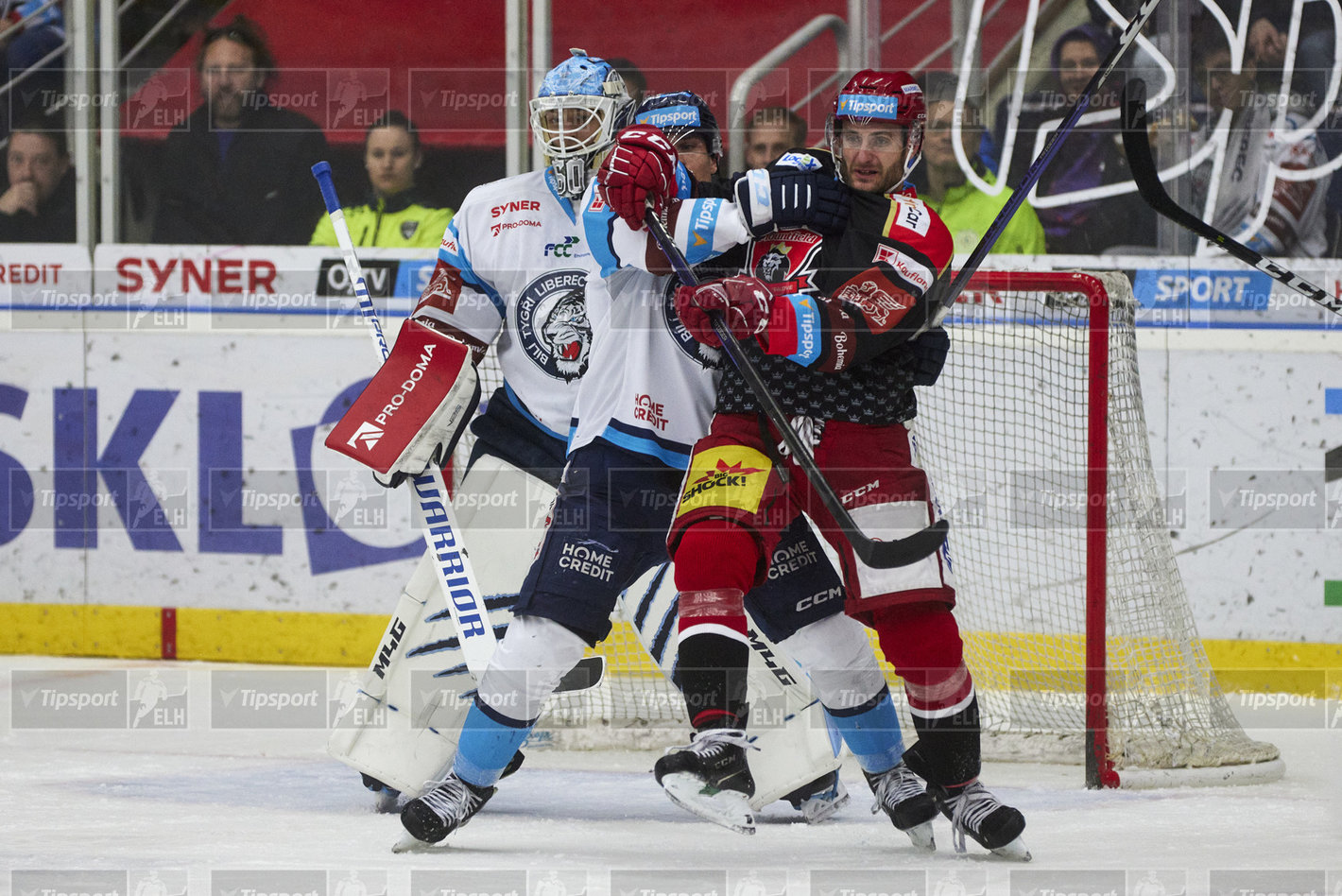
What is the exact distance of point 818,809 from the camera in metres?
3.20

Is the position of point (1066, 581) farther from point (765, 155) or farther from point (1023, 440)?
point (765, 155)

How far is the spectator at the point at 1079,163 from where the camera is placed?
4832 mm

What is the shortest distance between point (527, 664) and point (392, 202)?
2683mm

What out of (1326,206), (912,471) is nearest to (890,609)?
(912,471)

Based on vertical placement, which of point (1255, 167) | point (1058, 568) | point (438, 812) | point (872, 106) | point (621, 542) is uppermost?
point (1255, 167)

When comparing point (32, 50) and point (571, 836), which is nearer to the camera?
point (571, 836)

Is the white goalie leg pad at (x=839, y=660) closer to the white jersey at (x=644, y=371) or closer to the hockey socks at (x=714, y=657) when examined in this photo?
the hockey socks at (x=714, y=657)

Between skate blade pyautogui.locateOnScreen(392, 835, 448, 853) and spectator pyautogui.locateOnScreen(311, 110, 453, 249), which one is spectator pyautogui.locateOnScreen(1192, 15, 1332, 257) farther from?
skate blade pyautogui.locateOnScreen(392, 835, 448, 853)

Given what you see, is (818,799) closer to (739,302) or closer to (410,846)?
(410,846)

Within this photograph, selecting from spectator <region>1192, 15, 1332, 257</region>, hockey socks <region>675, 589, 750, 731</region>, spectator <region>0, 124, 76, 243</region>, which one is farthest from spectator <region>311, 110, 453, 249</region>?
hockey socks <region>675, 589, 750, 731</region>

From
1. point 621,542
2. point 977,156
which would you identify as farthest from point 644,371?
point 977,156

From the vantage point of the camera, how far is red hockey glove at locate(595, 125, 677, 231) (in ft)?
8.84

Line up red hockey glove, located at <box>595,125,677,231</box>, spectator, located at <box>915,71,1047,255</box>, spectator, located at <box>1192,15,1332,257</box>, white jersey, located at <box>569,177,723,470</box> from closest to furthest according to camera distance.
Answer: red hockey glove, located at <box>595,125,677,231</box> < white jersey, located at <box>569,177,723,470</box> < spectator, located at <box>1192,15,1332,257</box> < spectator, located at <box>915,71,1047,255</box>

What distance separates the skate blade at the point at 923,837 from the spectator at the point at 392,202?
279 cm
